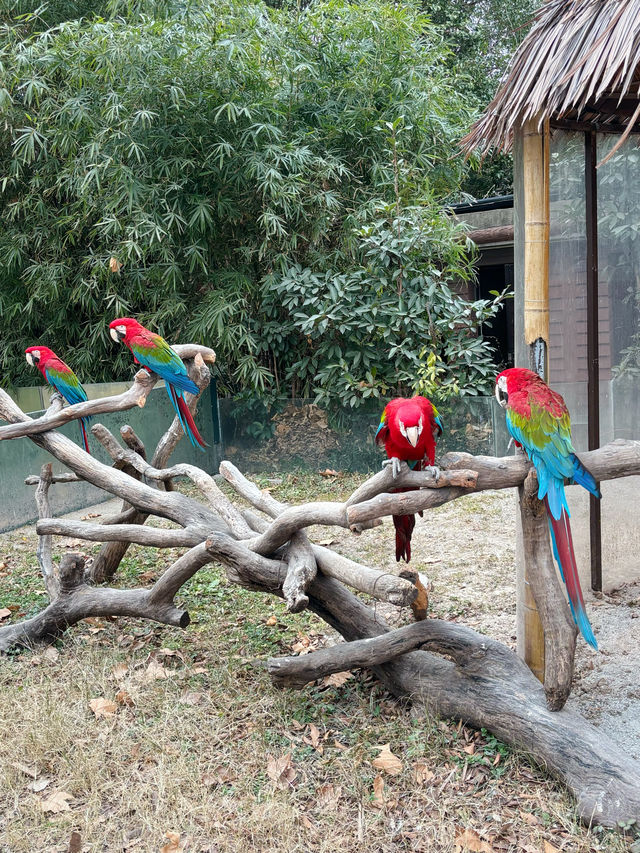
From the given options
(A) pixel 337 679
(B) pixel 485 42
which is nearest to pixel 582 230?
(A) pixel 337 679

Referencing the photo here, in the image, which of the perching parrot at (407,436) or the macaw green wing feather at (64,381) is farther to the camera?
the macaw green wing feather at (64,381)

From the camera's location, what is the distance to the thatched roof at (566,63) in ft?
7.43

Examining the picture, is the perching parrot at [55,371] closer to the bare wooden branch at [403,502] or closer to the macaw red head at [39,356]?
the macaw red head at [39,356]

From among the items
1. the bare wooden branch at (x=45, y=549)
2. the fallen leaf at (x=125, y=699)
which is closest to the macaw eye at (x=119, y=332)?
the bare wooden branch at (x=45, y=549)

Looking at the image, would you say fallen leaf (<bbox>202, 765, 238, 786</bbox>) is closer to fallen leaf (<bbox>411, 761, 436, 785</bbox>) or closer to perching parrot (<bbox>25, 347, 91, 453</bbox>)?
fallen leaf (<bbox>411, 761, 436, 785</bbox>)

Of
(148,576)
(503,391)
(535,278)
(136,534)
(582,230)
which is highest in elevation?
(582,230)

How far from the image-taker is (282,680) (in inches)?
94.6

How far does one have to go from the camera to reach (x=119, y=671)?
278 cm

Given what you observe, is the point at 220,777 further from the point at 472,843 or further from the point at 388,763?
the point at 472,843

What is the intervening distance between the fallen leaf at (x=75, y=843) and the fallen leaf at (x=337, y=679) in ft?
3.35

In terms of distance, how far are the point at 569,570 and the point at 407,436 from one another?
22.6 inches

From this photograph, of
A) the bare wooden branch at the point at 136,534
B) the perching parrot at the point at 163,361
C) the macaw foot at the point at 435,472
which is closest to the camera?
the macaw foot at the point at 435,472

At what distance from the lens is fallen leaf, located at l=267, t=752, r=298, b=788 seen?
83.5 inches

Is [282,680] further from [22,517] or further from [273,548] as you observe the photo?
[22,517]
